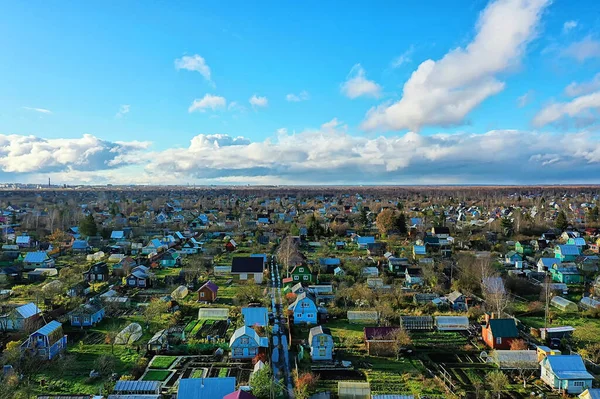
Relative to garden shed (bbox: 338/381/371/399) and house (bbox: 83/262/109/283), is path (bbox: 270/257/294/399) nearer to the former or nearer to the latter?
garden shed (bbox: 338/381/371/399)

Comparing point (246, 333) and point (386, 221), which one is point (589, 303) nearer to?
point (246, 333)

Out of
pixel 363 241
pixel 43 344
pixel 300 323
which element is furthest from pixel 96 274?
pixel 363 241

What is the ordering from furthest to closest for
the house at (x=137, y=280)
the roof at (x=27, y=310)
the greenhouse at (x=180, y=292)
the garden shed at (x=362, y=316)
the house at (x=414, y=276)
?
the house at (x=414, y=276), the house at (x=137, y=280), the greenhouse at (x=180, y=292), the garden shed at (x=362, y=316), the roof at (x=27, y=310)

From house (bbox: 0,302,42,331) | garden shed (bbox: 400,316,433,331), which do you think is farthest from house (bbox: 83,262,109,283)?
garden shed (bbox: 400,316,433,331)

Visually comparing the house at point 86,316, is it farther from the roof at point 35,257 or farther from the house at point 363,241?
the house at point 363,241

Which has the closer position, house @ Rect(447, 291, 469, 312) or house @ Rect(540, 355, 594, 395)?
house @ Rect(540, 355, 594, 395)

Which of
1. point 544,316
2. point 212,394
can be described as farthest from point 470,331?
point 212,394

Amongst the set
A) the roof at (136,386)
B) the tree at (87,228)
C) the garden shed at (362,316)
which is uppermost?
the tree at (87,228)

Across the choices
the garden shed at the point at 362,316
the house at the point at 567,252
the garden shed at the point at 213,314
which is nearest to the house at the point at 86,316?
the garden shed at the point at 213,314
